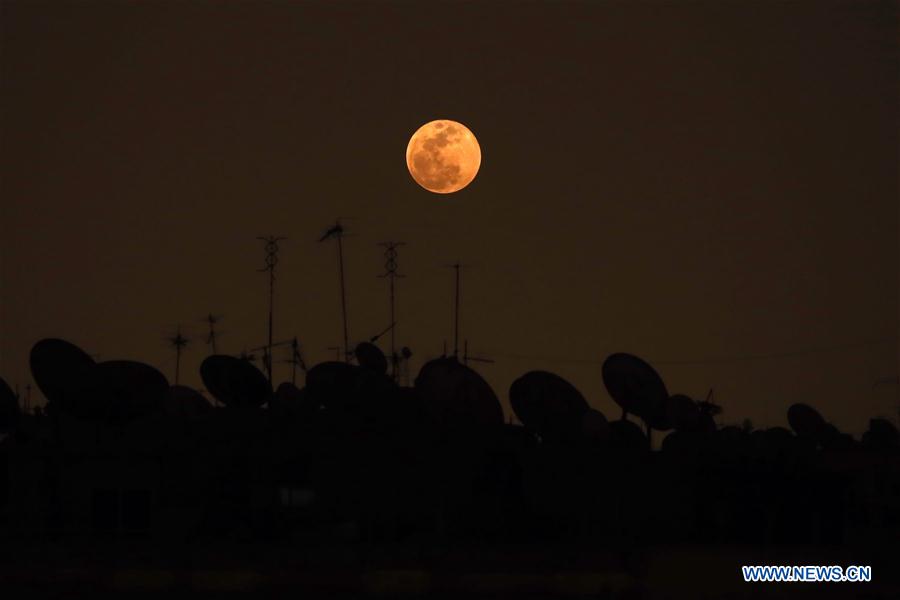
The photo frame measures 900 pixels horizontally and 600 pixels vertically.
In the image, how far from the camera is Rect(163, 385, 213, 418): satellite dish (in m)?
45.1

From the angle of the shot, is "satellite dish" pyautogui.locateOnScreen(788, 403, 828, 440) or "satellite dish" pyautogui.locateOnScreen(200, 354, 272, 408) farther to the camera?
"satellite dish" pyautogui.locateOnScreen(788, 403, 828, 440)

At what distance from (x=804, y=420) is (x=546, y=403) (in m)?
25.3

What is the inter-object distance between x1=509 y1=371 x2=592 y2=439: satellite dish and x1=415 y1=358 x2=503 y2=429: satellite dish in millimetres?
3021

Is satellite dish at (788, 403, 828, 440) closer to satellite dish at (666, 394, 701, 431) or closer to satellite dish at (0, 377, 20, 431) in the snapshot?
satellite dish at (666, 394, 701, 431)

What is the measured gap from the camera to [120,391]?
114 feet

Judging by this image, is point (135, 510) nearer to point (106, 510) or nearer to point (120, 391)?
point (106, 510)

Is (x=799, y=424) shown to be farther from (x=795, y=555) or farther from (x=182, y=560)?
(x=182, y=560)

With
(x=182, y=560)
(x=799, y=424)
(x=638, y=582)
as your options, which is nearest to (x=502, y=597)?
(x=638, y=582)

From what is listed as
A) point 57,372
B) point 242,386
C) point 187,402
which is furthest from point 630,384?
point 57,372

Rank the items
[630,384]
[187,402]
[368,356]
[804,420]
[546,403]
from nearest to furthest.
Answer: [546,403] → [630,384] → [187,402] → [368,356] → [804,420]

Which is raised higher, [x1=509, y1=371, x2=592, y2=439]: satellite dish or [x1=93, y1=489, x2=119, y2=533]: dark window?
[x1=509, y1=371, x2=592, y2=439]: satellite dish

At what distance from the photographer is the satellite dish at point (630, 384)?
1652 inches

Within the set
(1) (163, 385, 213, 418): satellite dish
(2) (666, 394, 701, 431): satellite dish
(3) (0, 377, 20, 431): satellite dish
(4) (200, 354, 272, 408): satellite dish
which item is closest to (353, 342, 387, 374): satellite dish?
(1) (163, 385, 213, 418): satellite dish

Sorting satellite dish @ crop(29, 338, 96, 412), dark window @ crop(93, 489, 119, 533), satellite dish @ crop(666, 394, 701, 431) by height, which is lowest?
dark window @ crop(93, 489, 119, 533)
